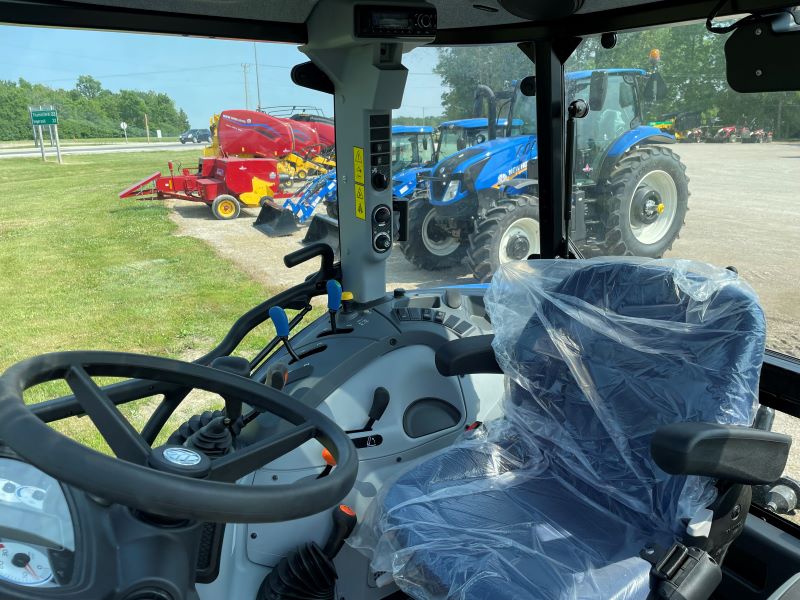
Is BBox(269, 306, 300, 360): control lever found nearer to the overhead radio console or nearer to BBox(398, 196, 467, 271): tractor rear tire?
the overhead radio console

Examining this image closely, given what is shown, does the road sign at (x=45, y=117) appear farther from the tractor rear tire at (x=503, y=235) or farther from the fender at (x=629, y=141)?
the fender at (x=629, y=141)

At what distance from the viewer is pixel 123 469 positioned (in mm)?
770

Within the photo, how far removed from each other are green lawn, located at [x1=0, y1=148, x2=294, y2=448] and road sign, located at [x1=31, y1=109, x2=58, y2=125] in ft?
4.24

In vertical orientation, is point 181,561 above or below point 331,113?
below

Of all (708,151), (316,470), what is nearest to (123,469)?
(316,470)

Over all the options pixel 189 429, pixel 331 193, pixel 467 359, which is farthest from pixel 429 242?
pixel 189 429

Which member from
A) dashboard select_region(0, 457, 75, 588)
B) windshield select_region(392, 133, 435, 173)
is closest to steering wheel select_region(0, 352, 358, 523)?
dashboard select_region(0, 457, 75, 588)

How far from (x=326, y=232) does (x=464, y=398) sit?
0.91 metres

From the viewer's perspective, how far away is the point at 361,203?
2.23m

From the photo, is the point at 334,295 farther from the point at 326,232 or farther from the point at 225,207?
the point at 225,207

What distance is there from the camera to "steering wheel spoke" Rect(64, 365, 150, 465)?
0.90m

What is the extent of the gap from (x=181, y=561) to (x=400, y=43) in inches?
65.3

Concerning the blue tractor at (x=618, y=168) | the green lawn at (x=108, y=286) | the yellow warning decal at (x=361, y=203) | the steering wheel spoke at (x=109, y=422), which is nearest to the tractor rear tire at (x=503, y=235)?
the blue tractor at (x=618, y=168)

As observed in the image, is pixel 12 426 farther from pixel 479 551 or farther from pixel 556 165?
pixel 556 165
